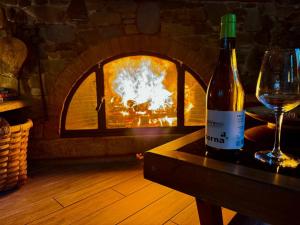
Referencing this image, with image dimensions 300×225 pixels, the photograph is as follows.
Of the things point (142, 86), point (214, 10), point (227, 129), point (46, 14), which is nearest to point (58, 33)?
point (46, 14)

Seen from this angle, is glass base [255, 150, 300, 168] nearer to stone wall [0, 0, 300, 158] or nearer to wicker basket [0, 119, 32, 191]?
wicker basket [0, 119, 32, 191]

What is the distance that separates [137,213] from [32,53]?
1.47 metres

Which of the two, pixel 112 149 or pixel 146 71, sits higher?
pixel 146 71

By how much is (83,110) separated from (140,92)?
0.53m

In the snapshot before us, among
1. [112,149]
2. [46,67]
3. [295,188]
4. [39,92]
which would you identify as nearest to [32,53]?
[46,67]

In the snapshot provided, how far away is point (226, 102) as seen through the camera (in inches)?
27.5

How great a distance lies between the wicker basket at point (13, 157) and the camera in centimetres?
157

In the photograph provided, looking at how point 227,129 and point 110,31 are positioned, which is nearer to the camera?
point 227,129

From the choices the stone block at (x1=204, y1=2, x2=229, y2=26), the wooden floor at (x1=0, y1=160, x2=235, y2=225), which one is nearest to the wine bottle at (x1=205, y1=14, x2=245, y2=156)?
the wooden floor at (x1=0, y1=160, x2=235, y2=225)

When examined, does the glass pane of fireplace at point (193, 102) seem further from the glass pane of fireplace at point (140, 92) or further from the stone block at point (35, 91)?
the stone block at point (35, 91)

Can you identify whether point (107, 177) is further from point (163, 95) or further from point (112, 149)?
point (163, 95)

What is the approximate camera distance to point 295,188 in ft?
1.49

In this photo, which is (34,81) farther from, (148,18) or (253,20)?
(253,20)

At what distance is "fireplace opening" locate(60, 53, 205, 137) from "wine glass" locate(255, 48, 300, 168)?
161 centimetres
